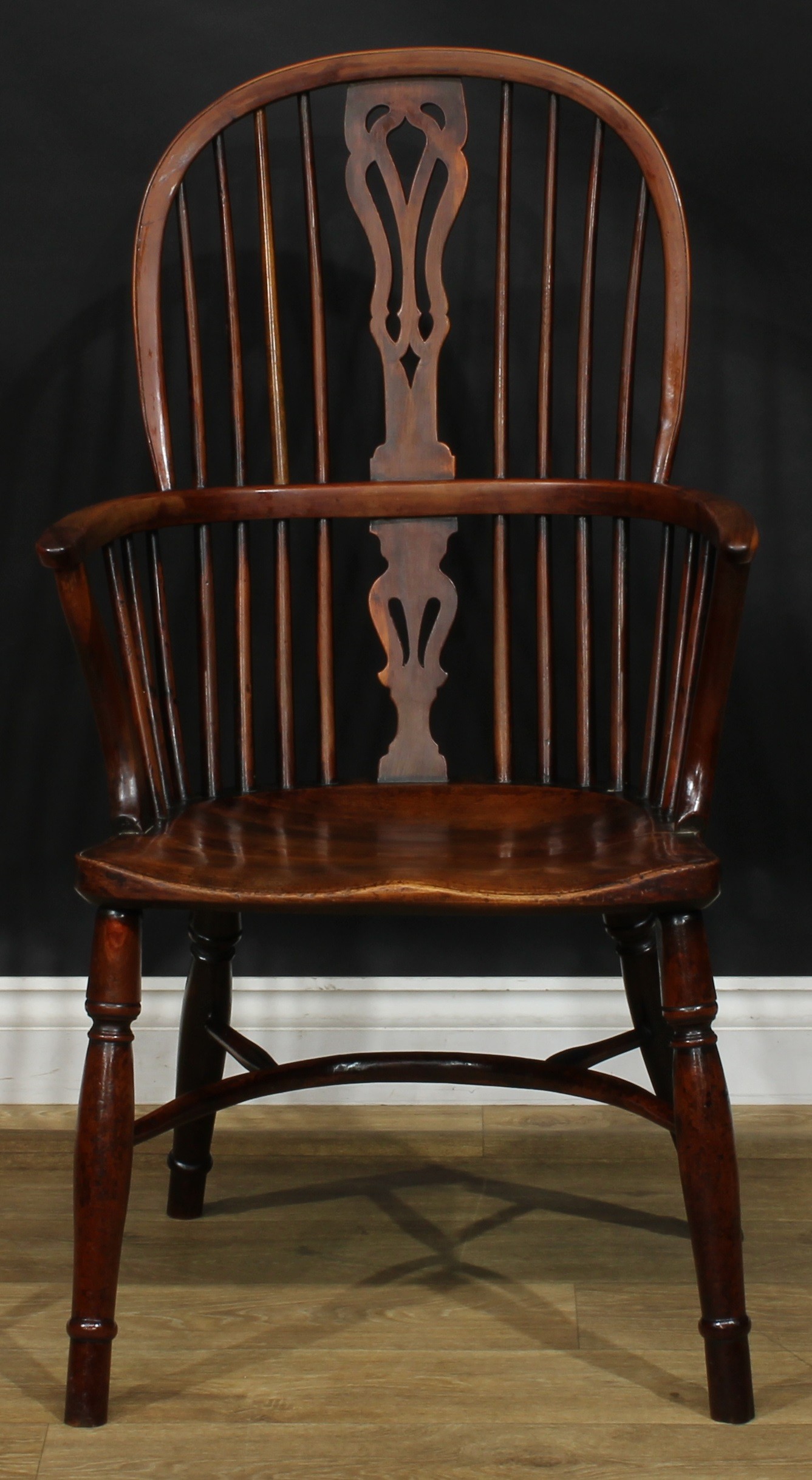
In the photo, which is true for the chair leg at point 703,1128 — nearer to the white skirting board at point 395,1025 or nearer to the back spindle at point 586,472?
the back spindle at point 586,472

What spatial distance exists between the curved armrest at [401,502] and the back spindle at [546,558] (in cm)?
3

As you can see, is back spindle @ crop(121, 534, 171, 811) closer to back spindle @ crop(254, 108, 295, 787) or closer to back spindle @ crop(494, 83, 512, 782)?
back spindle @ crop(254, 108, 295, 787)

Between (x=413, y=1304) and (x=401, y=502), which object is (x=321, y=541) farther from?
(x=413, y=1304)

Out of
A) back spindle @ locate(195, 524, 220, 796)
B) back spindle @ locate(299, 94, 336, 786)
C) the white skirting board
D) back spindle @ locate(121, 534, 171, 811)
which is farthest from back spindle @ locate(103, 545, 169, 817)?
the white skirting board

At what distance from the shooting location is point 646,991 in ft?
4.28

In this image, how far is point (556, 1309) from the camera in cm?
122

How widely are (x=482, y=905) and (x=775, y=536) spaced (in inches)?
32.8

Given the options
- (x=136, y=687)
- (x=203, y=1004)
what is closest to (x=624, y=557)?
(x=136, y=687)

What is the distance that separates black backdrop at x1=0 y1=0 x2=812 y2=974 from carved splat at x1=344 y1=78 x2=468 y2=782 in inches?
11.2

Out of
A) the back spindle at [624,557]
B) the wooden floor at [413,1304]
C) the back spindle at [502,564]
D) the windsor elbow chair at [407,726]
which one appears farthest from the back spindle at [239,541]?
the wooden floor at [413,1304]

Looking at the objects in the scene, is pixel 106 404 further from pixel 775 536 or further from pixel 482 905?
pixel 482 905

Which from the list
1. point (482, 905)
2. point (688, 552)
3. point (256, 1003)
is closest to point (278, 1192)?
point (256, 1003)

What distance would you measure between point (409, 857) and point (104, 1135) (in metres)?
0.30

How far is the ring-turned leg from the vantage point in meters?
1.29
